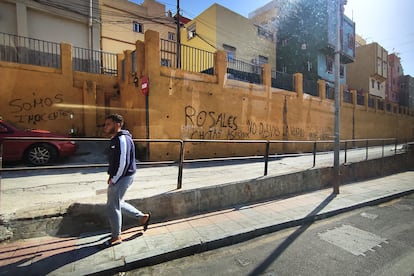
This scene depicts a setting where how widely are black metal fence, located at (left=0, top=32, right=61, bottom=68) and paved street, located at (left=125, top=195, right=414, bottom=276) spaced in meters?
11.7

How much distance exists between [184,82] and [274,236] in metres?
7.21

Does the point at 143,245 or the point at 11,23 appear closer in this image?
the point at 143,245

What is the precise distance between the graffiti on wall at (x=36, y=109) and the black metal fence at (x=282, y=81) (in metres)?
10.5

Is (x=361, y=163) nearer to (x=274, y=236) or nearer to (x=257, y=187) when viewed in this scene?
(x=257, y=187)

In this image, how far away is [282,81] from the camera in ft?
46.9

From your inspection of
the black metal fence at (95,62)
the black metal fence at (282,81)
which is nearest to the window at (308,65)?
the black metal fence at (282,81)

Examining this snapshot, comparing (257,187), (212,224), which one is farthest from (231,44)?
(212,224)

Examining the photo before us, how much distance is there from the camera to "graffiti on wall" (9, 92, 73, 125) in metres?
9.79

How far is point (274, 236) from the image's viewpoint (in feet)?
13.6

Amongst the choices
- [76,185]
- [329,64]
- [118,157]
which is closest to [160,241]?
[118,157]

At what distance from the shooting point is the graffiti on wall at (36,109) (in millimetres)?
9789

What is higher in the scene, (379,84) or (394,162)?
(379,84)

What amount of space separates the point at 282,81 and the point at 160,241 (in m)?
12.7

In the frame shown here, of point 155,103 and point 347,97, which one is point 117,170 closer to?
point 155,103
